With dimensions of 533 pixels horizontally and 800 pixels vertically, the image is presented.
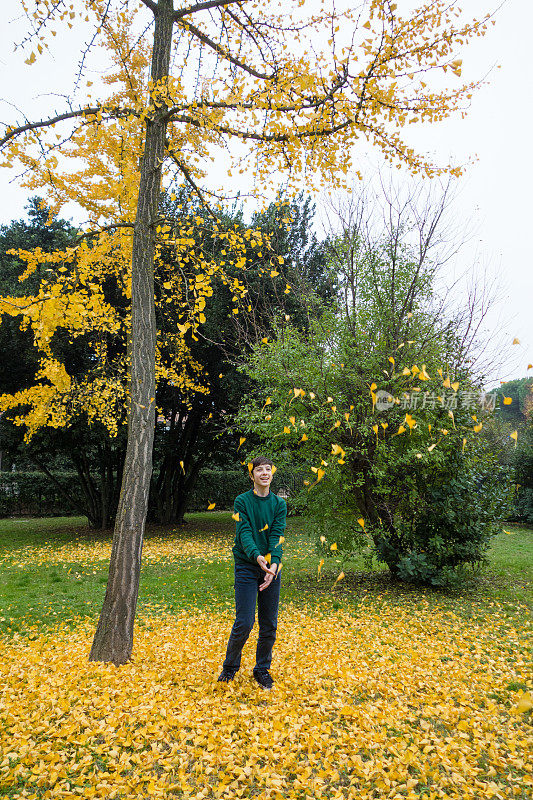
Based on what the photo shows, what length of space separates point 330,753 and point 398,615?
10.7 ft

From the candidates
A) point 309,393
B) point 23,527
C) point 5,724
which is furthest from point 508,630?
point 23,527

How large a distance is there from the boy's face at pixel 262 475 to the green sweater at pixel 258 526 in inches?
4.0

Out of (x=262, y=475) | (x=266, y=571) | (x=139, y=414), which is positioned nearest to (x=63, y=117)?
(x=139, y=414)

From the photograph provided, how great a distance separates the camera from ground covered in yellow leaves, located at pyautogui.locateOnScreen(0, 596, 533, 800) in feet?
8.36

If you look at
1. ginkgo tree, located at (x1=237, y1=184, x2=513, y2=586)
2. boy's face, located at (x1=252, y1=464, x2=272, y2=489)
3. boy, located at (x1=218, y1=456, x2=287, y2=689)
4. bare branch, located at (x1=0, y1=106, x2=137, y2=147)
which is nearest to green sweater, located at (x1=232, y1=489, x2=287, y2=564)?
boy, located at (x1=218, y1=456, x2=287, y2=689)

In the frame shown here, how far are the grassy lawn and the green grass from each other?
62 mm

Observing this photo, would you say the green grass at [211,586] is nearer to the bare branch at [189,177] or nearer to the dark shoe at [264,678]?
the dark shoe at [264,678]

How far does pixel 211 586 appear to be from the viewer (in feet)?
25.2

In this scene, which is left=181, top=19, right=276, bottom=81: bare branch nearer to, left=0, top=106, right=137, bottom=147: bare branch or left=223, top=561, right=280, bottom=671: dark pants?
left=0, top=106, right=137, bottom=147: bare branch

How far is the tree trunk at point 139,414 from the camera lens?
4.14m

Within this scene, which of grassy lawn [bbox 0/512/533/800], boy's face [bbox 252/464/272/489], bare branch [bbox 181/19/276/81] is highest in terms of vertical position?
bare branch [bbox 181/19/276/81]

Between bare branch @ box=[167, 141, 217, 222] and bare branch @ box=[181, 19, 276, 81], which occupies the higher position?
bare branch @ box=[181, 19, 276, 81]

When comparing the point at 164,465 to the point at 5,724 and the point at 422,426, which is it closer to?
the point at 422,426

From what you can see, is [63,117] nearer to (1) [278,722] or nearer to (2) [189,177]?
(2) [189,177]
